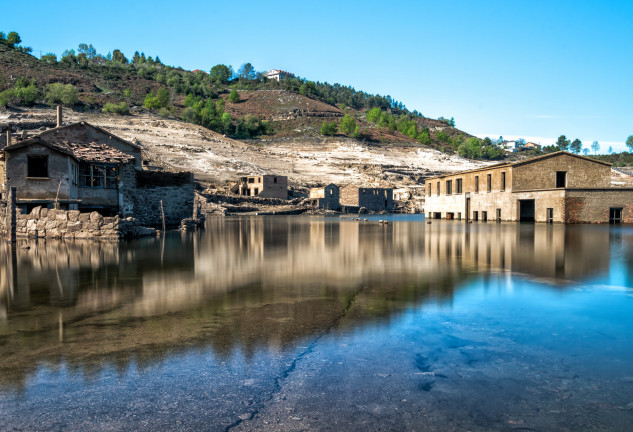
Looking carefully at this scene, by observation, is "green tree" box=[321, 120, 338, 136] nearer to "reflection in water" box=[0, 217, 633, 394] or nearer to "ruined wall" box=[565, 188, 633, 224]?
"ruined wall" box=[565, 188, 633, 224]

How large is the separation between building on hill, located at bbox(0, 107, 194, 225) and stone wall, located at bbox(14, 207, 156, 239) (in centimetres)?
195

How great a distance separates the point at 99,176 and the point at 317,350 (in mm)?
26530

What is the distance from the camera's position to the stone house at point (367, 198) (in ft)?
254

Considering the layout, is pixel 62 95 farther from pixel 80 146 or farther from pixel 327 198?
pixel 80 146

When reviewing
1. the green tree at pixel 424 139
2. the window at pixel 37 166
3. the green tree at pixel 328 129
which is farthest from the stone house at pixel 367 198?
the green tree at pixel 424 139

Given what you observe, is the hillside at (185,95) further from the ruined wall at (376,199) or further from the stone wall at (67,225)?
the stone wall at (67,225)

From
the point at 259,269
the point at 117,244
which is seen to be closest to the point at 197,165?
the point at 117,244

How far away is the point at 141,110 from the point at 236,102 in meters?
60.2

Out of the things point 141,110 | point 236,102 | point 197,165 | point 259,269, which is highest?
point 236,102

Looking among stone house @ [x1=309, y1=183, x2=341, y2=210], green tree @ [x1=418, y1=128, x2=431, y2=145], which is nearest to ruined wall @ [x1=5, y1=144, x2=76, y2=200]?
stone house @ [x1=309, y1=183, x2=341, y2=210]

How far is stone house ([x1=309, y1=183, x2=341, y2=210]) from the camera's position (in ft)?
242

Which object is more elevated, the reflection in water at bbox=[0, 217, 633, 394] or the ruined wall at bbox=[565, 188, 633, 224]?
the ruined wall at bbox=[565, 188, 633, 224]

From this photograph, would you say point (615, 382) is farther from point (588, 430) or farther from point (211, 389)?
point (211, 389)

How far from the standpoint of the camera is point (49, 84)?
11856cm
